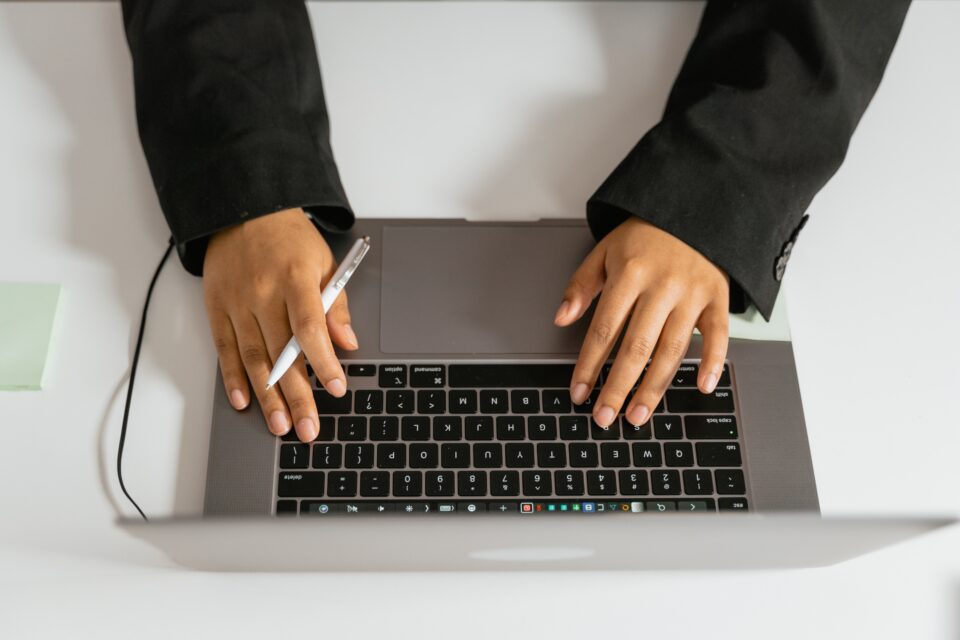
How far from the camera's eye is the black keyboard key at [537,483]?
2.09ft

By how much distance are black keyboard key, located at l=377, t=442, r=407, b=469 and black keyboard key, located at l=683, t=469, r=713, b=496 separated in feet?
0.77

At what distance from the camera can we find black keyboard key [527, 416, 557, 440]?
662 millimetres

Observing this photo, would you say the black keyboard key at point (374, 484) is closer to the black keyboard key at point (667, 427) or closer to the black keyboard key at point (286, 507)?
the black keyboard key at point (286, 507)

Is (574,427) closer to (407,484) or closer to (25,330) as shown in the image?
(407,484)

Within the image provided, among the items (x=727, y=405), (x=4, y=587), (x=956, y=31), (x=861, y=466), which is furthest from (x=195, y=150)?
(x=956, y=31)

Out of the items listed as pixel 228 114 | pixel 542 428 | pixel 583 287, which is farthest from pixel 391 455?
pixel 228 114

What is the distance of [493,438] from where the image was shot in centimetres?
66

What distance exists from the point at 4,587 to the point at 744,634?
59cm

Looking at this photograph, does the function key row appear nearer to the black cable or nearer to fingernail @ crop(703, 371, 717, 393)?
fingernail @ crop(703, 371, 717, 393)

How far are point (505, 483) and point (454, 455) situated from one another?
0.05 meters

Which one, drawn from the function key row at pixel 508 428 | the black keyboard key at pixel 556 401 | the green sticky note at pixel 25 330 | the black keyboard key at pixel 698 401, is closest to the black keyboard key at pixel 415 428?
the function key row at pixel 508 428

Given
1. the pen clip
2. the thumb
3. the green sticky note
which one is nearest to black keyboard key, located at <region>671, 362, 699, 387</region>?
the thumb

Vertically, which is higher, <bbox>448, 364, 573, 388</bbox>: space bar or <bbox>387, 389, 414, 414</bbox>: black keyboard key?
<bbox>448, 364, 573, 388</bbox>: space bar

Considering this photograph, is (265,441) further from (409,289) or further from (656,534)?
(656,534)
